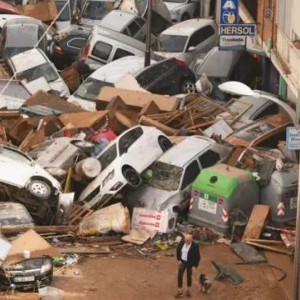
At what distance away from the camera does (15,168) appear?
2153 centimetres

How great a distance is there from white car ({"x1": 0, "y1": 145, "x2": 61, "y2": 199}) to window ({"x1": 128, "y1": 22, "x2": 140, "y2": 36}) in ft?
50.6

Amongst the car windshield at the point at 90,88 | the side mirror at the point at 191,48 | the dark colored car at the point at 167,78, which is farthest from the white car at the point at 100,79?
the side mirror at the point at 191,48

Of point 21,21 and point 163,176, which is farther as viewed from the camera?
point 21,21

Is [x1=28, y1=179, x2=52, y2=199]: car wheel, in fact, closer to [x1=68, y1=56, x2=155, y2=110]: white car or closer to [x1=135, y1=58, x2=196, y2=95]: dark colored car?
[x1=68, y1=56, x2=155, y2=110]: white car

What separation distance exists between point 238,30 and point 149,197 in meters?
7.39

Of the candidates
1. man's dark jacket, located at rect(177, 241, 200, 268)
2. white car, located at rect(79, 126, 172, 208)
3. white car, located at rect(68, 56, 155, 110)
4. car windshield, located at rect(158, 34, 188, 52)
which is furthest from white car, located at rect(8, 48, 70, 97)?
man's dark jacket, located at rect(177, 241, 200, 268)

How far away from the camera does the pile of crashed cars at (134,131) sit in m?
21.3

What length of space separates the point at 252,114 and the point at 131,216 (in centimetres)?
604

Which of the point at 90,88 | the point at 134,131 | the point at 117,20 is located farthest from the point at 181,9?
the point at 134,131

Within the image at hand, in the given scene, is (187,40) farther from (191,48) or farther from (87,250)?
(87,250)

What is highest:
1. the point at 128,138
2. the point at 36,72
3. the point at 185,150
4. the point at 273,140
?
the point at 128,138

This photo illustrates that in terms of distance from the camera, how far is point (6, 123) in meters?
26.8

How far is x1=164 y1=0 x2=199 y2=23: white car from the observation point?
135 ft

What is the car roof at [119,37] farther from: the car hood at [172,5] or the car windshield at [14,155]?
the car windshield at [14,155]
